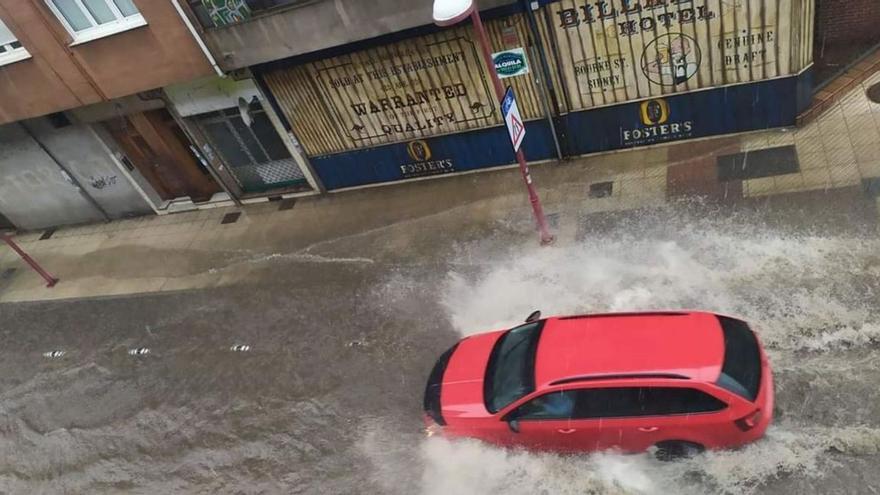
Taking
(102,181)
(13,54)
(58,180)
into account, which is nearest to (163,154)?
(102,181)

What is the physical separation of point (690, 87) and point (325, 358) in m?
8.28

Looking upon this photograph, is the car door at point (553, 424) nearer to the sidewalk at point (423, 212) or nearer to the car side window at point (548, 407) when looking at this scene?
the car side window at point (548, 407)

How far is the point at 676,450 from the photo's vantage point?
723 centimetres

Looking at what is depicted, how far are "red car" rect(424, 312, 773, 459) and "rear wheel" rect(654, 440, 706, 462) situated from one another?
0.01 metres

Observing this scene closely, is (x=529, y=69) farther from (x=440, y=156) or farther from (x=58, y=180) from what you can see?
(x=58, y=180)

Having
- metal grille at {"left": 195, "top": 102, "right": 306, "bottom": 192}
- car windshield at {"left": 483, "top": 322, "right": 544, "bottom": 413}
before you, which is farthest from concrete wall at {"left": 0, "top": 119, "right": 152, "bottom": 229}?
car windshield at {"left": 483, "top": 322, "right": 544, "bottom": 413}

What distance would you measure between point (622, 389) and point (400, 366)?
14.2ft

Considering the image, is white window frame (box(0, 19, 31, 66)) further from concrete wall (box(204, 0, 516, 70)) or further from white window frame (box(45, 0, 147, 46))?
concrete wall (box(204, 0, 516, 70))

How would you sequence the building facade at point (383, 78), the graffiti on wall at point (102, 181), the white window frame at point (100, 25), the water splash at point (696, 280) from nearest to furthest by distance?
the water splash at point (696, 280) → the building facade at point (383, 78) → the white window frame at point (100, 25) → the graffiti on wall at point (102, 181)

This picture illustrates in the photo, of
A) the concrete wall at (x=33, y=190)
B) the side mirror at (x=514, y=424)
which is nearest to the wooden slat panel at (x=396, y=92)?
the side mirror at (x=514, y=424)

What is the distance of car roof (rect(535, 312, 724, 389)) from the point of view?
6855 mm

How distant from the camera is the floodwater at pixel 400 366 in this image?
7.58 m

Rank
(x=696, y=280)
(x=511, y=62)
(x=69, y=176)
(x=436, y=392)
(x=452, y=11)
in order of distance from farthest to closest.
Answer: (x=69, y=176), (x=511, y=62), (x=696, y=280), (x=452, y=11), (x=436, y=392)

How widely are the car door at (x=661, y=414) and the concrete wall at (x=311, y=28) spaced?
7053 mm
